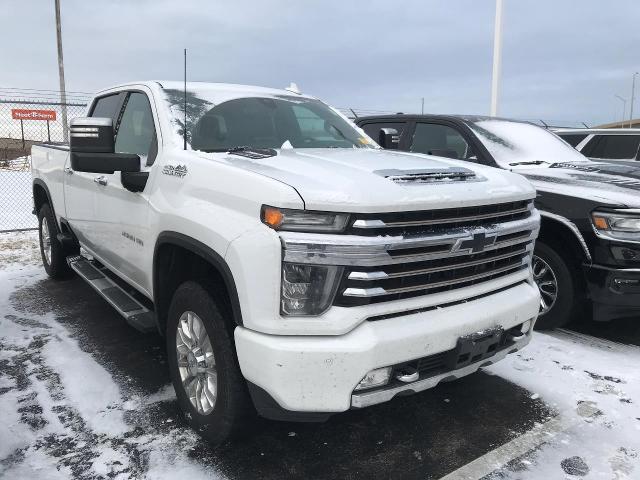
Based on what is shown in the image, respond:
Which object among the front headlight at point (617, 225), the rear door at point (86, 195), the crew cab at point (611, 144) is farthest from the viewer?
the crew cab at point (611, 144)

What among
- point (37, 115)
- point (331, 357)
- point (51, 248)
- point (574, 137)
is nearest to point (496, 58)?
point (574, 137)

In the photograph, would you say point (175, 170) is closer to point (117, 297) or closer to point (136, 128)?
point (136, 128)

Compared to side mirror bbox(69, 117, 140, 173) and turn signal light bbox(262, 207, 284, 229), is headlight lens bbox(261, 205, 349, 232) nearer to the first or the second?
turn signal light bbox(262, 207, 284, 229)

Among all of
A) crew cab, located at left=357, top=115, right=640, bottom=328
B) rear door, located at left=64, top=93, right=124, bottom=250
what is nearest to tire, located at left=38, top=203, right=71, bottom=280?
rear door, located at left=64, top=93, right=124, bottom=250

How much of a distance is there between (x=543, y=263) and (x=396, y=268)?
104 inches

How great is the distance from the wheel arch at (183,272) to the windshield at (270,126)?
0.64m

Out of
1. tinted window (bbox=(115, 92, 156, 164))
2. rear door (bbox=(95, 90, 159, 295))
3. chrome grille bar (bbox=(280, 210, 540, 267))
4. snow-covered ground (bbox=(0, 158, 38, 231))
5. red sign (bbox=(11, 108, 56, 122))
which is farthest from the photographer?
red sign (bbox=(11, 108, 56, 122))

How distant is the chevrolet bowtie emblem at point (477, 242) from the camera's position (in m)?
2.54

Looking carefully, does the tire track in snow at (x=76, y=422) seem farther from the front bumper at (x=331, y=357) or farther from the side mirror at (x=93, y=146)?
the side mirror at (x=93, y=146)

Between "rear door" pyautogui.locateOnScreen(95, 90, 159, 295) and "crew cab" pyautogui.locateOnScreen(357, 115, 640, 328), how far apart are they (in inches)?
74.0

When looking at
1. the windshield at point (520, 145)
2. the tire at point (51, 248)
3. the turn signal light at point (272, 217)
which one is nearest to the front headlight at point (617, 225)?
the windshield at point (520, 145)

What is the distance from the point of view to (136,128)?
12.9 feet

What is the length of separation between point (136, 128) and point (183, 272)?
1.40 metres

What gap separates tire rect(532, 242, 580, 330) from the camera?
4359 mm
